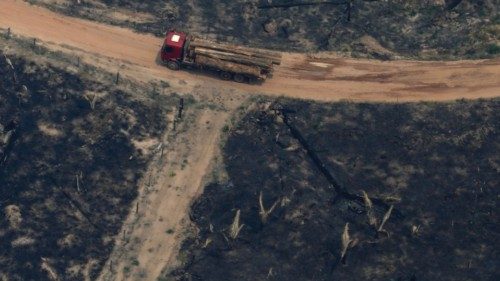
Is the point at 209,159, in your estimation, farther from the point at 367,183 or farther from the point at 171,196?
the point at 367,183

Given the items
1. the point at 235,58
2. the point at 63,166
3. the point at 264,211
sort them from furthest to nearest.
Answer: the point at 235,58 < the point at 63,166 < the point at 264,211

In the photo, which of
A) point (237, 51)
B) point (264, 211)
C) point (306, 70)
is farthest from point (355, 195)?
point (237, 51)

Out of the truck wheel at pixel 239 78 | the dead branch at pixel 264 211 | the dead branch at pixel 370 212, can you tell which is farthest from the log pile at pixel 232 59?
the dead branch at pixel 370 212

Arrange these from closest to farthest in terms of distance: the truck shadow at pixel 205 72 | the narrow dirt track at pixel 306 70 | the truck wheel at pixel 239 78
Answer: the narrow dirt track at pixel 306 70, the truck wheel at pixel 239 78, the truck shadow at pixel 205 72

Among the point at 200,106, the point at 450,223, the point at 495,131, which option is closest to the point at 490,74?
the point at 495,131

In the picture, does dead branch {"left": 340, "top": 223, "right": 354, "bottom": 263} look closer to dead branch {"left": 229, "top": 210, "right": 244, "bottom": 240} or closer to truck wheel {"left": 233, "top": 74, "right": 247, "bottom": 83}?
dead branch {"left": 229, "top": 210, "right": 244, "bottom": 240}

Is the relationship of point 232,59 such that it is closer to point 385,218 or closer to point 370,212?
point 370,212

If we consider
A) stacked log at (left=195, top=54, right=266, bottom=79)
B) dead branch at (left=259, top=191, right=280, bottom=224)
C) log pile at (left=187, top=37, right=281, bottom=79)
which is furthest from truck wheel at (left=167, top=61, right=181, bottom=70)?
dead branch at (left=259, top=191, right=280, bottom=224)

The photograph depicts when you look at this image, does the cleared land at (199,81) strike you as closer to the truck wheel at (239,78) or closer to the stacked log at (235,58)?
the truck wheel at (239,78)
